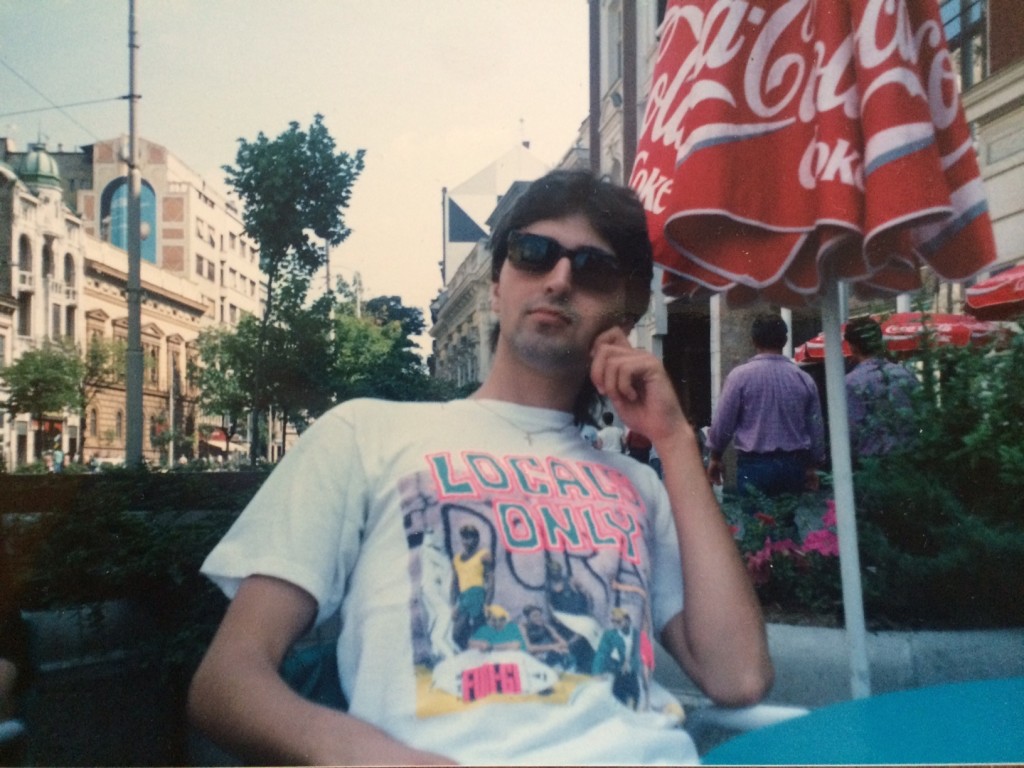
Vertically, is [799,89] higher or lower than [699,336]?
higher

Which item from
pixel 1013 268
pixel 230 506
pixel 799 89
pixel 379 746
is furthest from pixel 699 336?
pixel 379 746

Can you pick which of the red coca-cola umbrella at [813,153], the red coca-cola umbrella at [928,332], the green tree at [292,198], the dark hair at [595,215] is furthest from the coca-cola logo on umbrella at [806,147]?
the red coca-cola umbrella at [928,332]

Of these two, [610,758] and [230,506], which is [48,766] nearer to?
[230,506]

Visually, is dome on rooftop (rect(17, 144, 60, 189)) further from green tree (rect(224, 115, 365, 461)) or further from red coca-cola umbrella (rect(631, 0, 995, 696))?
red coca-cola umbrella (rect(631, 0, 995, 696))

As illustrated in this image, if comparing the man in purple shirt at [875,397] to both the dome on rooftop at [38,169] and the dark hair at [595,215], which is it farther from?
the dome on rooftop at [38,169]

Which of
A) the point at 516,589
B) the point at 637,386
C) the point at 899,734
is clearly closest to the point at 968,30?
the point at 637,386

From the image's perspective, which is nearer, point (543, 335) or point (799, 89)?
point (543, 335)
